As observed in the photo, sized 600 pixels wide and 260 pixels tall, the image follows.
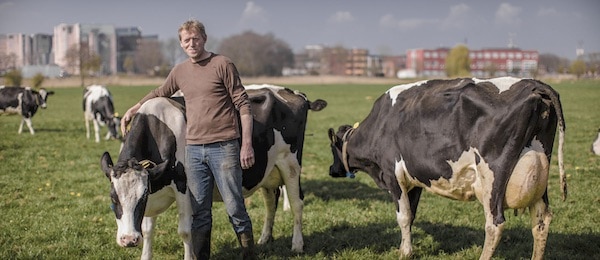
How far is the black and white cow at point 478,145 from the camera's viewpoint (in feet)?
16.7

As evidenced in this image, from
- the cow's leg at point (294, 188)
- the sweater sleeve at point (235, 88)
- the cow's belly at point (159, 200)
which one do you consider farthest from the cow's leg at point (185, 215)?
the cow's leg at point (294, 188)

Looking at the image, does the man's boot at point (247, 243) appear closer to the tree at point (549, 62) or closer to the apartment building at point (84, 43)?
the apartment building at point (84, 43)

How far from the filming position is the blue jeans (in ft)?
16.8

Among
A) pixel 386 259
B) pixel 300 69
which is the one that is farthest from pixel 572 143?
pixel 300 69

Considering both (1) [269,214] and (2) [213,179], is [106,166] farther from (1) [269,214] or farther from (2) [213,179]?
(1) [269,214]

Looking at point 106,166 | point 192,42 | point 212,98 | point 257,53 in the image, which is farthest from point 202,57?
point 257,53

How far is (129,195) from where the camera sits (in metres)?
4.82

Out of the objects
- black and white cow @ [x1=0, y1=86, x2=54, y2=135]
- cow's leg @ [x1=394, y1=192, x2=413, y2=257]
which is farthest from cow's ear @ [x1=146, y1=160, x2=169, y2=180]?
black and white cow @ [x1=0, y1=86, x2=54, y2=135]

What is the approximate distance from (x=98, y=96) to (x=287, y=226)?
42.0ft

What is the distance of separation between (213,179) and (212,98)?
0.86m

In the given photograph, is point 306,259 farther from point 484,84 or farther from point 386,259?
point 484,84

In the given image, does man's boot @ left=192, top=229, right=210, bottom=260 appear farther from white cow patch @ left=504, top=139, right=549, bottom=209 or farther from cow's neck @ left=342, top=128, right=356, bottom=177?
white cow patch @ left=504, top=139, right=549, bottom=209

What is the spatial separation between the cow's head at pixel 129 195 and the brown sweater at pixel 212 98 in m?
0.57

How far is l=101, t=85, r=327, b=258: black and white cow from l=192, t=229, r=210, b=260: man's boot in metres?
0.17
